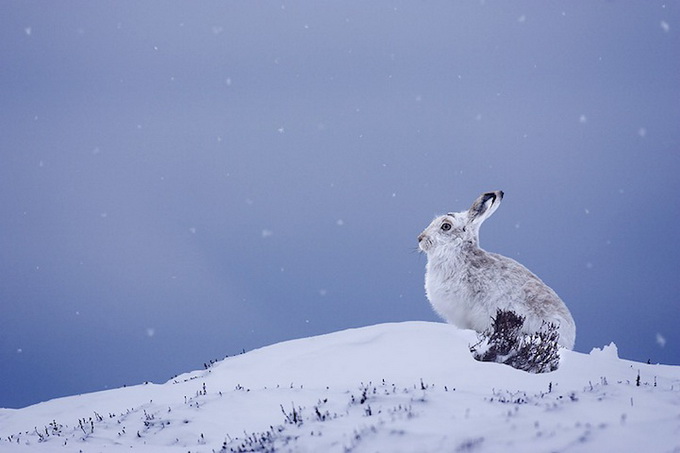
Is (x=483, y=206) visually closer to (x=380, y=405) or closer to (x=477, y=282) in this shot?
(x=477, y=282)

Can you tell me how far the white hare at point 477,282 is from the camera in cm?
973

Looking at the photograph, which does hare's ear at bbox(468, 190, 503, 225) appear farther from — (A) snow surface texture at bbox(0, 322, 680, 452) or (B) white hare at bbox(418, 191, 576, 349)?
(A) snow surface texture at bbox(0, 322, 680, 452)

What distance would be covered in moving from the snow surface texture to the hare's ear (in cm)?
219

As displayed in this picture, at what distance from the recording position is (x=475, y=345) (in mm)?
9008

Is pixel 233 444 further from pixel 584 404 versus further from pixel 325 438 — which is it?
pixel 584 404

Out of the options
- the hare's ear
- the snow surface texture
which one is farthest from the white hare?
the snow surface texture

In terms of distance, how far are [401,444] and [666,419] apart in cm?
220

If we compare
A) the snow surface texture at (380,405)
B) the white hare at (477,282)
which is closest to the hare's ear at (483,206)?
the white hare at (477,282)

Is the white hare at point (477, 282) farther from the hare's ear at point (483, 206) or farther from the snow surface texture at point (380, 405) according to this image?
the snow surface texture at point (380, 405)

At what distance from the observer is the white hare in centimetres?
973

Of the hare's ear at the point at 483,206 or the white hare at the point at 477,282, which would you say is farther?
the hare's ear at the point at 483,206

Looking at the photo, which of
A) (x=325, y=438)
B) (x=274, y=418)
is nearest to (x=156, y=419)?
(x=274, y=418)

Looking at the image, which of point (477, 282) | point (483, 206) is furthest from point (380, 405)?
point (483, 206)

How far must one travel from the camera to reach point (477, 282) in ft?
33.3
